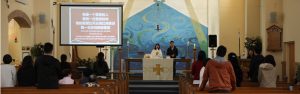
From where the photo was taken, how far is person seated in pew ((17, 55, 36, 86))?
8784 mm

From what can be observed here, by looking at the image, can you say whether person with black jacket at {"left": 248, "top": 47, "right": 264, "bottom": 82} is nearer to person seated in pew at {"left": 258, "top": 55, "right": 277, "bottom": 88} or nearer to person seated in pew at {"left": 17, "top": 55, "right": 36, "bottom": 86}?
person seated in pew at {"left": 258, "top": 55, "right": 277, "bottom": 88}

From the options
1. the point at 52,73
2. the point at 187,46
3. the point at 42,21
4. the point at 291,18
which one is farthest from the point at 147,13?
the point at 52,73

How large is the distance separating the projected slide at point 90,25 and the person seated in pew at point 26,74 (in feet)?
15.0

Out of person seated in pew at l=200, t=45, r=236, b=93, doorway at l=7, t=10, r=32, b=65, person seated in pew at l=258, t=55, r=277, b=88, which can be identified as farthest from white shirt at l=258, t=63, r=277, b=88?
doorway at l=7, t=10, r=32, b=65

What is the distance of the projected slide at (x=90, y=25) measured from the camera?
13477 mm

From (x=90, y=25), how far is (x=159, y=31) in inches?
276

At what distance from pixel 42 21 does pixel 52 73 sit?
8752mm

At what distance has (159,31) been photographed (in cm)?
2019

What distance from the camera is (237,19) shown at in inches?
773

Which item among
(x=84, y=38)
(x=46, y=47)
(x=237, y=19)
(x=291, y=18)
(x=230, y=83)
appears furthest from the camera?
A: (x=237, y=19)

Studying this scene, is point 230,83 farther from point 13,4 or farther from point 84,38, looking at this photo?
point 13,4

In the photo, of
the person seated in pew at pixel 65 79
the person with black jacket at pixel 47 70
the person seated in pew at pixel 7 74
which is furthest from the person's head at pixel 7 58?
the person with black jacket at pixel 47 70

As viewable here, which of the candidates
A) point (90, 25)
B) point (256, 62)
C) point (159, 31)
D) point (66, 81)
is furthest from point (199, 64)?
point (159, 31)

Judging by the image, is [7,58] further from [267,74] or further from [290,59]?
[290,59]
